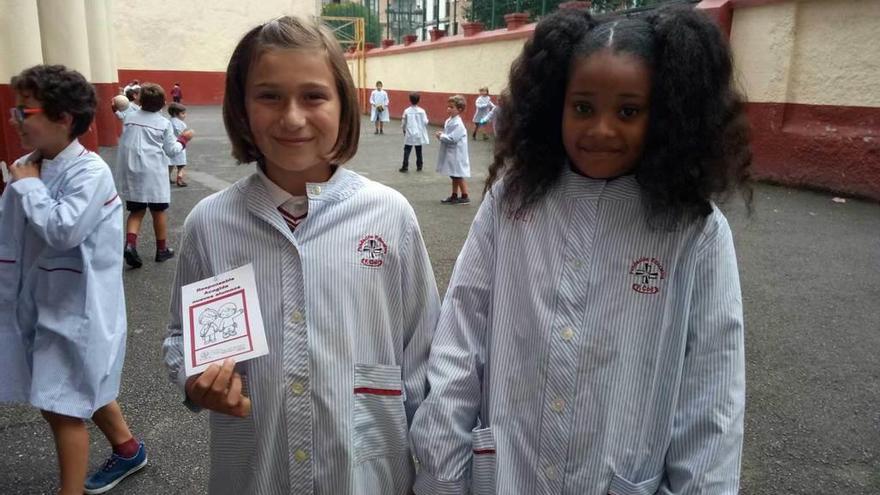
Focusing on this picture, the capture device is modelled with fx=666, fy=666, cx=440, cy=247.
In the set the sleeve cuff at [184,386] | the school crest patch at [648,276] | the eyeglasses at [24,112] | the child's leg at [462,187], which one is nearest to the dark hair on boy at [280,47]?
the sleeve cuff at [184,386]

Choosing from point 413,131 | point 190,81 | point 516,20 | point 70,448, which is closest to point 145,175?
point 70,448

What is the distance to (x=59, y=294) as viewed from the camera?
94.1 inches

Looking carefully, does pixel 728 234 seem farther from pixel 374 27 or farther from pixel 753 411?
pixel 374 27

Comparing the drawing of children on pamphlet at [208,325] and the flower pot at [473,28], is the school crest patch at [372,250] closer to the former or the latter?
the drawing of children on pamphlet at [208,325]

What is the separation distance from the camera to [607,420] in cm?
141

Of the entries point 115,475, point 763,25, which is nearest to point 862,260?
point 763,25

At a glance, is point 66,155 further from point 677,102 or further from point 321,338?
point 677,102

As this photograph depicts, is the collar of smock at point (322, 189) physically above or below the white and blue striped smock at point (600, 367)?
above

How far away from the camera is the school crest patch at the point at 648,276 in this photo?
55.5 inches

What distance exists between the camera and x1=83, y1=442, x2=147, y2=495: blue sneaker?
2.68 meters

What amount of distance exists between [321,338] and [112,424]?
→ 1.68 m

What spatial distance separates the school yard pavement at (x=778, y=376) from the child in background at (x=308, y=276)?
0.92 metres

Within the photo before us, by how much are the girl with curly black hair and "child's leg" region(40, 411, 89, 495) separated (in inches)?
61.1

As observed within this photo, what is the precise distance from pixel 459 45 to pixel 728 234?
21.4m
